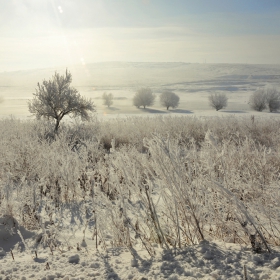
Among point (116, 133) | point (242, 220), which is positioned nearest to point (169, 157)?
point (242, 220)

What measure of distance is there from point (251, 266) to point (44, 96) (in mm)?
13596

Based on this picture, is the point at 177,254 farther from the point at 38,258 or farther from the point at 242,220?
the point at 38,258

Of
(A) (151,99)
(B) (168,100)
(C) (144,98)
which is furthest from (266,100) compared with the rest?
(C) (144,98)

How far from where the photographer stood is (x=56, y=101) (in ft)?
46.9

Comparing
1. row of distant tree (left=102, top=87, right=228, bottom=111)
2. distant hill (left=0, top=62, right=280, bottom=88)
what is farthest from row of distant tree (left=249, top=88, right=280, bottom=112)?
distant hill (left=0, top=62, right=280, bottom=88)

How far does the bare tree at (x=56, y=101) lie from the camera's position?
14258 millimetres

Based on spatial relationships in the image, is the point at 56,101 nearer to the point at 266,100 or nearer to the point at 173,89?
the point at 266,100

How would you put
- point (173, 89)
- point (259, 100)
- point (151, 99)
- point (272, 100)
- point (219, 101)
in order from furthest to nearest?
point (173, 89) < point (151, 99) < point (219, 101) < point (259, 100) < point (272, 100)

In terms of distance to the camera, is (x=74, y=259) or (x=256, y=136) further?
(x=256, y=136)

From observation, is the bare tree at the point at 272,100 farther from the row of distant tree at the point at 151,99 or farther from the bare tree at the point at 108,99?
the bare tree at the point at 108,99

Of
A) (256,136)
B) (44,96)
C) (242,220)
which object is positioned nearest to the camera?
(242,220)

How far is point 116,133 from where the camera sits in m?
11.0

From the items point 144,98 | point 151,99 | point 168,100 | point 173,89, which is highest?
point 173,89

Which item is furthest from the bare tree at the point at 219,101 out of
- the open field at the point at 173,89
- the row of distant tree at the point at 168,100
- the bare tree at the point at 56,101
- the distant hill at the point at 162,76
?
the distant hill at the point at 162,76
